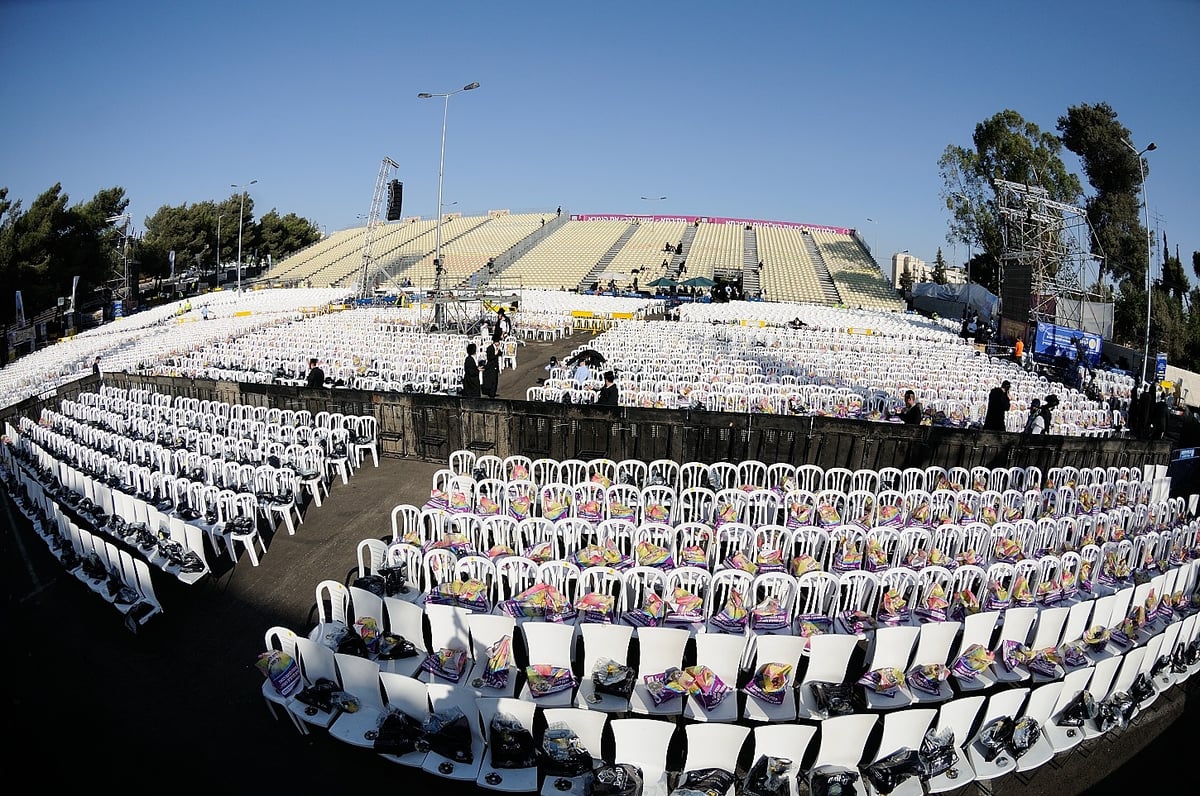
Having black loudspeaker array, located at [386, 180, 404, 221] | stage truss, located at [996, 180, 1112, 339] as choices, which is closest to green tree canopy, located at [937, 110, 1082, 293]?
stage truss, located at [996, 180, 1112, 339]

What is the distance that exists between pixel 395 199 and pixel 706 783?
31316 mm

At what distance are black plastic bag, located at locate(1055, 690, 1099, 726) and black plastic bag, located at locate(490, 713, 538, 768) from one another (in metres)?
4.27

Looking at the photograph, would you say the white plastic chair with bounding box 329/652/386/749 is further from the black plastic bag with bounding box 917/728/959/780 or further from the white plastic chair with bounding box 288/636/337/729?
the black plastic bag with bounding box 917/728/959/780

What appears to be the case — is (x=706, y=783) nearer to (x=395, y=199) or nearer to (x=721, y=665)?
(x=721, y=665)

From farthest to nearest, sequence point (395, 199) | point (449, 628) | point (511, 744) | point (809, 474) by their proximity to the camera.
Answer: point (395, 199) → point (809, 474) → point (449, 628) → point (511, 744)

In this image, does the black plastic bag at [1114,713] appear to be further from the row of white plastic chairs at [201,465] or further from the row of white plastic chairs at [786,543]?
the row of white plastic chairs at [201,465]

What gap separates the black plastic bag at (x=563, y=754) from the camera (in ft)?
15.0

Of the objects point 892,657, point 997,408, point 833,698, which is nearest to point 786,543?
point 892,657

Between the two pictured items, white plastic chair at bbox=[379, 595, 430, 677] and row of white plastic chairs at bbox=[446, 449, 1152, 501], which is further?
row of white plastic chairs at bbox=[446, 449, 1152, 501]

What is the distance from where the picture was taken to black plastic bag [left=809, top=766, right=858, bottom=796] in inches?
173

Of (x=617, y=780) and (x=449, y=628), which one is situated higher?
(x=449, y=628)

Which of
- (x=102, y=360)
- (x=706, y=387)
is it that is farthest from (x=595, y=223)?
(x=706, y=387)

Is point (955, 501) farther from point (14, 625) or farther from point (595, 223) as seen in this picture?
point (595, 223)

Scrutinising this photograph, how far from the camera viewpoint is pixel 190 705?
5.62 m
